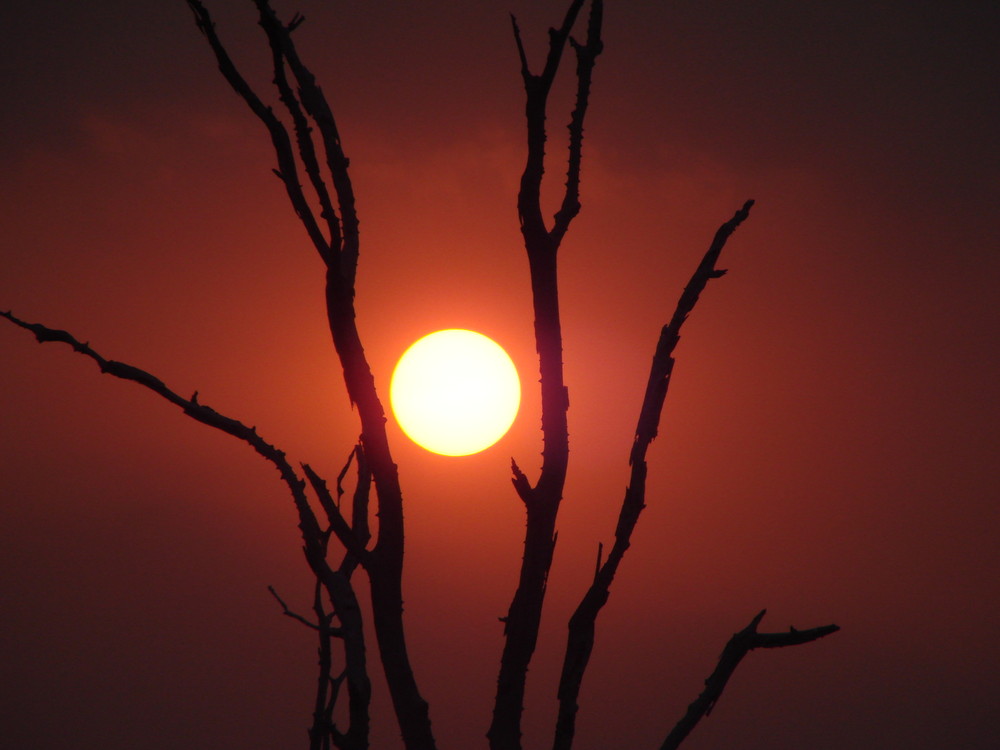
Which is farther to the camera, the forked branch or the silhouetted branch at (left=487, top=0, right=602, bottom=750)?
the silhouetted branch at (left=487, top=0, right=602, bottom=750)

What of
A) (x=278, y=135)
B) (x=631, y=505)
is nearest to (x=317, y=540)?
(x=631, y=505)

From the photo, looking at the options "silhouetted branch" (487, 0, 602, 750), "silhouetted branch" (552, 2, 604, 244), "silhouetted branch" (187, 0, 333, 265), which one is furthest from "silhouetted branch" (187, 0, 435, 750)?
"silhouetted branch" (552, 2, 604, 244)

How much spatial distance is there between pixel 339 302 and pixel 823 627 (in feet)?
3.06

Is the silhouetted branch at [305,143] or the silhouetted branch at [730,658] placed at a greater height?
the silhouetted branch at [305,143]

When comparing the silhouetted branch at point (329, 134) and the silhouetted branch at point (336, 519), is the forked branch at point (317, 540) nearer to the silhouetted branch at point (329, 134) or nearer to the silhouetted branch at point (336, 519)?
the silhouetted branch at point (336, 519)

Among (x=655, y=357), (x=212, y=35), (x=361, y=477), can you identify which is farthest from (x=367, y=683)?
(x=212, y=35)

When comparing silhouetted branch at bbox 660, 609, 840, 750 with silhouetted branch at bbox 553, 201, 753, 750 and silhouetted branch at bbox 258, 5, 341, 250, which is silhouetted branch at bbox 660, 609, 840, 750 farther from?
silhouetted branch at bbox 258, 5, 341, 250

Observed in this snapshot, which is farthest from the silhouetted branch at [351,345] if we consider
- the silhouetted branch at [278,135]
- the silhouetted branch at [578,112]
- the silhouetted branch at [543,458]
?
the silhouetted branch at [578,112]

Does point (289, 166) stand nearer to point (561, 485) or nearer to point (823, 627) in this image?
point (561, 485)

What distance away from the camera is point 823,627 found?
4.69ft

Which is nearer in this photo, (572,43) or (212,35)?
(212,35)

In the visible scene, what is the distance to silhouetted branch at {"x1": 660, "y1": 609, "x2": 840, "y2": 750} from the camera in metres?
1.44

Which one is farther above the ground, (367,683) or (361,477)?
(361,477)

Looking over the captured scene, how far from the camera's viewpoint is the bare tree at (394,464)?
136 centimetres
